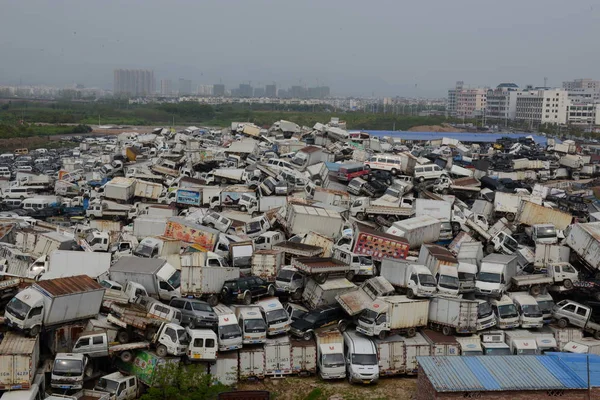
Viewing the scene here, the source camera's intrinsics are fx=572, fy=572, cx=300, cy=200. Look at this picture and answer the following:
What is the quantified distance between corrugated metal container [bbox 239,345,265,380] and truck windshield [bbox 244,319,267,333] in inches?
18.3

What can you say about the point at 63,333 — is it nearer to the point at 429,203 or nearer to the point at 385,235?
the point at 385,235

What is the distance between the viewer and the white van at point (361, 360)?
13.8 metres

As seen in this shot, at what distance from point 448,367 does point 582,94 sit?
5422 inches

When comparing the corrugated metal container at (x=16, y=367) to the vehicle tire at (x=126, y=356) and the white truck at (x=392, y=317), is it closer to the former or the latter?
the vehicle tire at (x=126, y=356)

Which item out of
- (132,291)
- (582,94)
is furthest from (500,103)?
(132,291)

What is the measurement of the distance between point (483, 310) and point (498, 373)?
13.4 ft

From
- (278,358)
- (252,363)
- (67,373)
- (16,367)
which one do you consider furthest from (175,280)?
(16,367)

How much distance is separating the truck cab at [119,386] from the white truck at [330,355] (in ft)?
14.4

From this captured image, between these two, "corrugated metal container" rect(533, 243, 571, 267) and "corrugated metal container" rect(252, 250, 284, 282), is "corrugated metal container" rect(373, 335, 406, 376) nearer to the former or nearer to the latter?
"corrugated metal container" rect(252, 250, 284, 282)

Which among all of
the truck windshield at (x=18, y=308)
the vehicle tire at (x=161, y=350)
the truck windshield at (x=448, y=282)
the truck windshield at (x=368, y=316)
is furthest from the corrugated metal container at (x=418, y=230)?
the truck windshield at (x=18, y=308)

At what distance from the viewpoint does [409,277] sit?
16.2 meters

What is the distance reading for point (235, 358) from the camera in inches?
548

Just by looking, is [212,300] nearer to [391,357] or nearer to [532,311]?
[391,357]

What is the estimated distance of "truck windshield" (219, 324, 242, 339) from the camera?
551 inches
